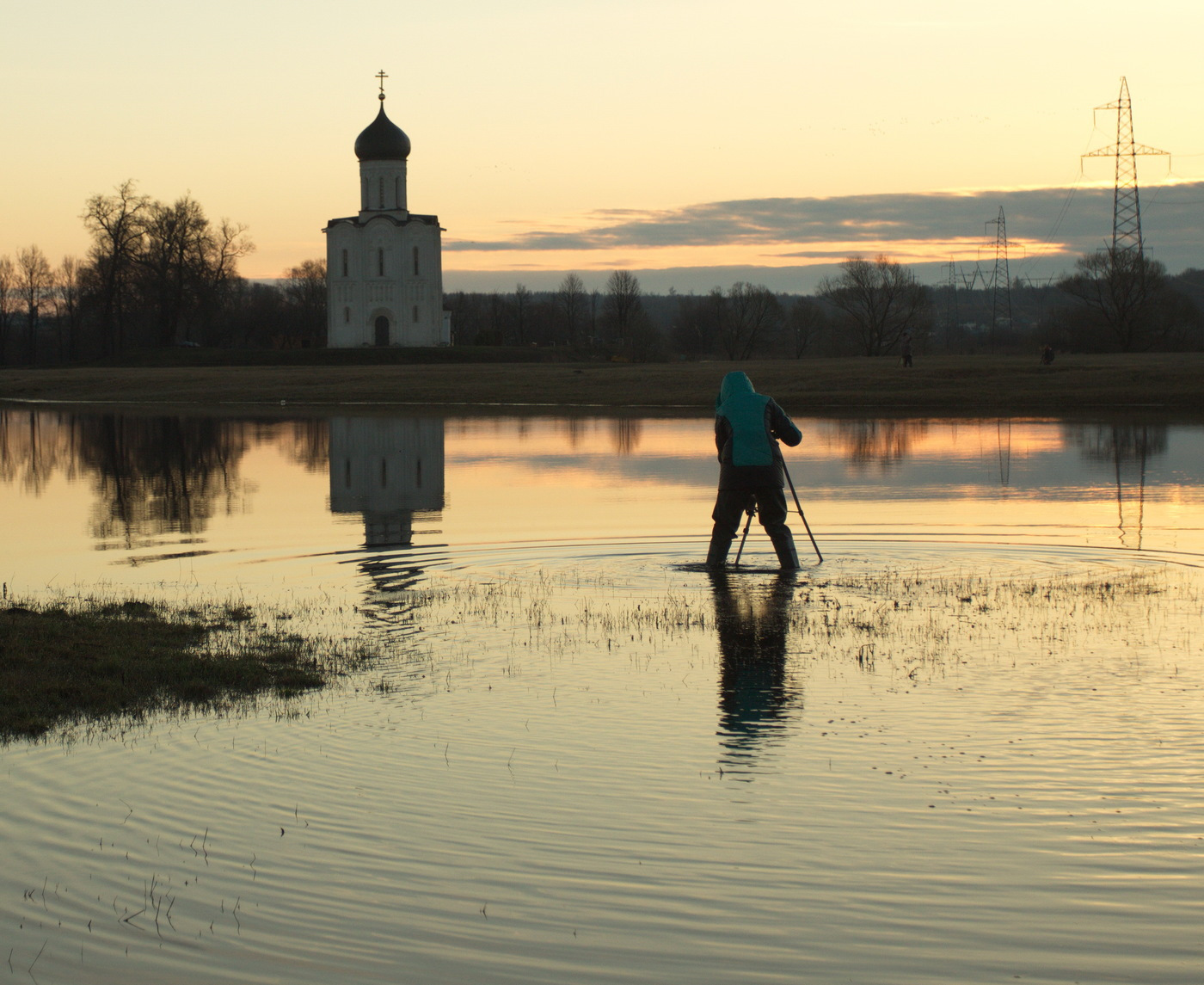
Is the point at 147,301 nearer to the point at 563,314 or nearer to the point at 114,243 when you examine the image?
the point at 114,243

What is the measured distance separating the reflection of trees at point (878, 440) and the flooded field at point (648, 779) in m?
13.4

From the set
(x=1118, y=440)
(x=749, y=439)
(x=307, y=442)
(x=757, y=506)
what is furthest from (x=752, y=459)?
(x=307, y=442)

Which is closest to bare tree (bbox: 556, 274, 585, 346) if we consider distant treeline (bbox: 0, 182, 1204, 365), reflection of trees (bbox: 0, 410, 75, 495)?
distant treeline (bbox: 0, 182, 1204, 365)

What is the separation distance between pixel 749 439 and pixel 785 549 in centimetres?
124

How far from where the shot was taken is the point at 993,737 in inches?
316

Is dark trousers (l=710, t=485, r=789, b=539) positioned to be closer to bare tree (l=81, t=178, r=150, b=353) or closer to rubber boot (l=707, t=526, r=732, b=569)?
rubber boot (l=707, t=526, r=732, b=569)

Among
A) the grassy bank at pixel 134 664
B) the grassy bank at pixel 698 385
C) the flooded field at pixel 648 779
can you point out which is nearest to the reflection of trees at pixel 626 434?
the grassy bank at pixel 698 385

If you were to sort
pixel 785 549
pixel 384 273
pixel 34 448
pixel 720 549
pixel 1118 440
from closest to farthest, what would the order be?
pixel 785 549
pixel 720 549
pixel 1118 440
pixel 34 448
pixel 384 273

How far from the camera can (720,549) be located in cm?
1459

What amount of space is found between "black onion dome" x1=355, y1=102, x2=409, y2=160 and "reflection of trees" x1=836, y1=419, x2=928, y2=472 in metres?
55.5

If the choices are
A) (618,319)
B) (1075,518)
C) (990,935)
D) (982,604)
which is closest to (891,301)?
(618,319)

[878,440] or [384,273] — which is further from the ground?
[384,273]

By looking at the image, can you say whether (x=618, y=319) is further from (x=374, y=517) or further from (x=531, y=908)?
(x=531, y=908)

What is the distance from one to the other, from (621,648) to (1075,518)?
35.4ft
